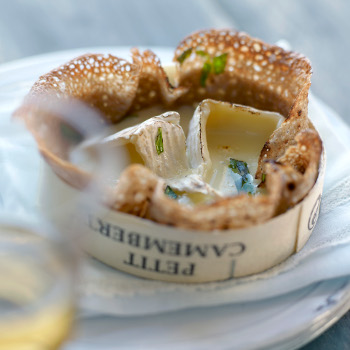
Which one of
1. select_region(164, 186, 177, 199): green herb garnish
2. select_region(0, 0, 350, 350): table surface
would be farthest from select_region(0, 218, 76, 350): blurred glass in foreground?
select_region(0, 0, 350, 350): table surface

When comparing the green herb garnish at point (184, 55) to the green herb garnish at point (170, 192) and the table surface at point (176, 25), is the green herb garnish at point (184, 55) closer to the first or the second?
the green herb garnish at point (170, 192)

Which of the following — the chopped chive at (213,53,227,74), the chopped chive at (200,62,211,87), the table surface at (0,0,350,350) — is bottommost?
the table surface at (0,0,350,350)

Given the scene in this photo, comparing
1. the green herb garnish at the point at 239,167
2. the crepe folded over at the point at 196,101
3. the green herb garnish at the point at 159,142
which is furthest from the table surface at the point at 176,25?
the green herb garnish at the point at 159,142

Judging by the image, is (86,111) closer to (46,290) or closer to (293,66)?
(293,66)

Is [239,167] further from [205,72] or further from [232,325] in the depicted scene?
[232,325]

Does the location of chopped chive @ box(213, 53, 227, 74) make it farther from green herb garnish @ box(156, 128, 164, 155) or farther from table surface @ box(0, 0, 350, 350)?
table surface @ box(0, 0, 350, 350)

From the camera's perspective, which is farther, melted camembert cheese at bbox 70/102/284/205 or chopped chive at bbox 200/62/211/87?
chopped chive at bbox 200/62/211/87

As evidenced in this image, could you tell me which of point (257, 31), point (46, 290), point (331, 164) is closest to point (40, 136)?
point (46, 290)
